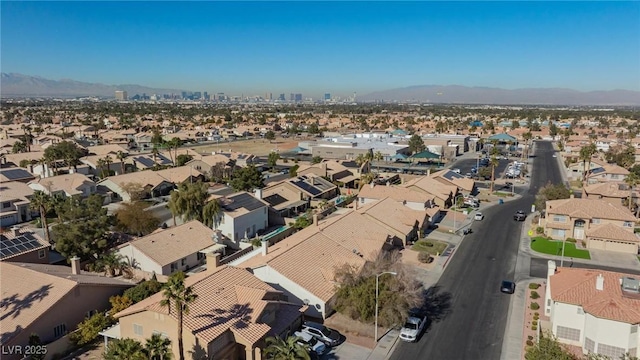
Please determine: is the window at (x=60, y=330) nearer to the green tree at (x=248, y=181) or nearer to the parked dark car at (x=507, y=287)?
the parked dark car at (x=507, y=287)

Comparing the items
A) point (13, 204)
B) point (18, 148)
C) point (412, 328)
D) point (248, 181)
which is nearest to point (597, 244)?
point (412, 328)

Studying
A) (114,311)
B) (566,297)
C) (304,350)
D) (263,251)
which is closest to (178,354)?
(304,350)

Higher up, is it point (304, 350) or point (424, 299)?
point (304, 350)

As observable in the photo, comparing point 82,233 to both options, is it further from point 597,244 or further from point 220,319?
point 597,244

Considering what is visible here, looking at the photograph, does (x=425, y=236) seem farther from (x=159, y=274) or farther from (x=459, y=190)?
(x=159, y=274)

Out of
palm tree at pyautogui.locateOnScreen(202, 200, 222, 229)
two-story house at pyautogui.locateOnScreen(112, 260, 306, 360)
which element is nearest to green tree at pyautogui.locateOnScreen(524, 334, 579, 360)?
two-story house at pyautogui.locateOnScreen(112, 260, 306, 360)
